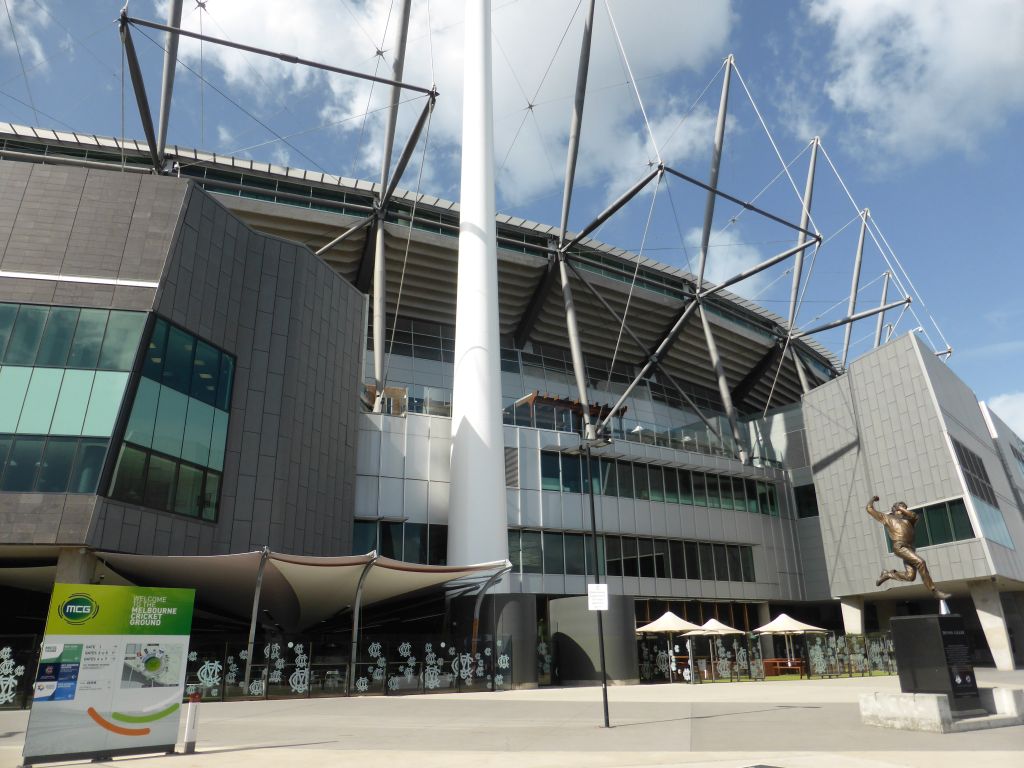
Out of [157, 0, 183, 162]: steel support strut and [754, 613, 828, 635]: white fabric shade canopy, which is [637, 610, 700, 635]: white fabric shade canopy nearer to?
[754, 613, 828, 635]: white fabric shade canopy

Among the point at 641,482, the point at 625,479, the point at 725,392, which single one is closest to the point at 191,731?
the point at 625,479

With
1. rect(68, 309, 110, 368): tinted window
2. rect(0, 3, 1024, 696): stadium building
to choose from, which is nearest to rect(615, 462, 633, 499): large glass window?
rect(0, 3, 1024, 696): stadium building

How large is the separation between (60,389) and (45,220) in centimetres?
594

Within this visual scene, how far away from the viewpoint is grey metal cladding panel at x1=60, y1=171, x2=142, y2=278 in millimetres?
23875

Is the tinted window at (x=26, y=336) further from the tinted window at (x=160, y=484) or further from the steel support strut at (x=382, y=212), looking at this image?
the steel support strut at (x=382, y=212)

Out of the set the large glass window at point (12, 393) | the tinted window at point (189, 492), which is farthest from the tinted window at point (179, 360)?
the large glass window at point (12, 393)

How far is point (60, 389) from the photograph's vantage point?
22.2m

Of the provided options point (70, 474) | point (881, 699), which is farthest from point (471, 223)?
point (881, 699)

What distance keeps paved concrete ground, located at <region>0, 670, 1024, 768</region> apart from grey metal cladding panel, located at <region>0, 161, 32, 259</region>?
1463cm

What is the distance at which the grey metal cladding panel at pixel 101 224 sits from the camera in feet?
78.3

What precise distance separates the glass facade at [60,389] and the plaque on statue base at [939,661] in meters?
20.7

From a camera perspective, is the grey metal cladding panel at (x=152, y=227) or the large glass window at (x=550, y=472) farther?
the large glass window at (x=550, y=472)

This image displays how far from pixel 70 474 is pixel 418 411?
1763cm

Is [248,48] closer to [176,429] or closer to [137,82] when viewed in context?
[137,82]
